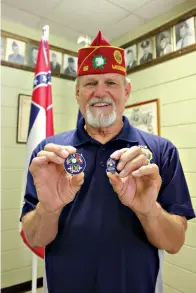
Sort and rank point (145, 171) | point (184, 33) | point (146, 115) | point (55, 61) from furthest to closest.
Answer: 1. point (55, 61)
2. point (146, 115)
3. point (184, 33)
4. point (145, 171)

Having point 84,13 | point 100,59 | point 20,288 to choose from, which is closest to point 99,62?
point 100,59

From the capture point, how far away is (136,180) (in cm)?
74

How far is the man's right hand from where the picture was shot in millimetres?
707

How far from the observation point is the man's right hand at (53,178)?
2.32 ft

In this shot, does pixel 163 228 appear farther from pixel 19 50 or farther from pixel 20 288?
pixel 19 50

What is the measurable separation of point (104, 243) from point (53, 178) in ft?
0.97

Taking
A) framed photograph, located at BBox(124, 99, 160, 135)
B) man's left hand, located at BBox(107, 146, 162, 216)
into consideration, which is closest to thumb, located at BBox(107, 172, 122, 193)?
man's left hand, located at BBox(107, 146, 162, 216)

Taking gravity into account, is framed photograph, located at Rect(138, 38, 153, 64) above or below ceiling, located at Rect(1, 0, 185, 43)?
below

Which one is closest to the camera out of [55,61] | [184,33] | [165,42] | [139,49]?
[184,33]

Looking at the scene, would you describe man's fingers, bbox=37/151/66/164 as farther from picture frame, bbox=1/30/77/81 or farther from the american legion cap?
picture frame, bbox=1/30/77/81

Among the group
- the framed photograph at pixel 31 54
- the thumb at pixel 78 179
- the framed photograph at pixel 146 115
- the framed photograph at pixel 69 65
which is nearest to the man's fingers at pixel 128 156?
the thumb at pixel 78 179

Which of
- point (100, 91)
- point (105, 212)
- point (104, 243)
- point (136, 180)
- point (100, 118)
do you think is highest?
point (100, 91)

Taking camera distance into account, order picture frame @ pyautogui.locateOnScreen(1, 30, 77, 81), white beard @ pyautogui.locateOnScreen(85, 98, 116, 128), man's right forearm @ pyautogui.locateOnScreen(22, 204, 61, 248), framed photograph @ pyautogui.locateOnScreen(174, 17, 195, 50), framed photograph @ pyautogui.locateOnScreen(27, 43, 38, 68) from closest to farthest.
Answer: man's right forearm @ pyautogui.locateOnScreen(22, 204, 61, 248)
white beard @ pyautogui.locateOnScreen(85, 98, 116, 128)
framed photograph @ pyautogui.locateOnScreen(174, 17, 195, 50)
picture frame @ pyautogui.locateOnScreen(1, 30, 77, 81)
framed photograph @ pyautogui.locateOnScreen(27, 43, 38, 68)

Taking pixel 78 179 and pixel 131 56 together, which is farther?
pixel 131 56
